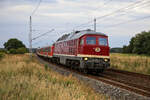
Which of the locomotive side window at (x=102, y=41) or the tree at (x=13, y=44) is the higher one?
the tree at (x=13, y=44)

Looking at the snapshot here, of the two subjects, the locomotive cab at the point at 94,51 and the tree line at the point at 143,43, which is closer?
the locomotive cab at the point at 94,51

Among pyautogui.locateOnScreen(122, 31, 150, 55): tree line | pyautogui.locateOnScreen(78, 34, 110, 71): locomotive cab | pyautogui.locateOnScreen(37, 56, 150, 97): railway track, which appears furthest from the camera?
pyautogui.locateOnScreen(122, 31, 150, 55): tree line

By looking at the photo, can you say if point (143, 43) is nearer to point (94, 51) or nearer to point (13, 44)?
point (13, 44)

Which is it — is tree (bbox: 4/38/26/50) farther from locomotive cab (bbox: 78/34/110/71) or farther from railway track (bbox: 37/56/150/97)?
railway track (bbox: 37/56/150/97)

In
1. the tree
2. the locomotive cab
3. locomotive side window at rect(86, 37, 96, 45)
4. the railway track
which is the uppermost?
the tree

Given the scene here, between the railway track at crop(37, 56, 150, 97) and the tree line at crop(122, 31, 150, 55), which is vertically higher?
the tree line at crop(122, 31, 150, 55)

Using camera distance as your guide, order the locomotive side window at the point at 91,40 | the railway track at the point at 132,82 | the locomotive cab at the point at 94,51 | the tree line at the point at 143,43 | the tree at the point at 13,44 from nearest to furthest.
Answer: the railway track at the point at 132,82 < the locomotive cab at the point at 94,51 < the locomotive side window at the point at 91,40 < the tree line at the point at 143,43 < the tree at the point at 13,44

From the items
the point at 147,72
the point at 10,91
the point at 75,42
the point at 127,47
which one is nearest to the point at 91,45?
the point at 75,42

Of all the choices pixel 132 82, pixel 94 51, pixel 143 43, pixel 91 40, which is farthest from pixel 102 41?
pixel 143 43

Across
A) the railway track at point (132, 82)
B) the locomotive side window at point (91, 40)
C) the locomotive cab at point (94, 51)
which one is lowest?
the railway track at point (132, 82)

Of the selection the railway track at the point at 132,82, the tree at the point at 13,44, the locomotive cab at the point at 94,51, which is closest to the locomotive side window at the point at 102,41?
the locomotive cab at the point at 94,51

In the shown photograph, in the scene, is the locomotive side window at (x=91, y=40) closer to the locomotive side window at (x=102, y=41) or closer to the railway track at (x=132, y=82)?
the locomotive side window at (x=102, y=41)

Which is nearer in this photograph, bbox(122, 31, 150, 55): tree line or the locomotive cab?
the locomotive cab

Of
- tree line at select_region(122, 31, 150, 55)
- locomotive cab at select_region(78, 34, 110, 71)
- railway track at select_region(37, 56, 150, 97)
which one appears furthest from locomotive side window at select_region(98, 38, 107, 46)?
tree line at select_region(122, 31, 150, 55)
